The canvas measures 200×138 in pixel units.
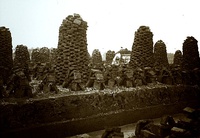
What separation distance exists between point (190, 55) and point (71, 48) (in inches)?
247

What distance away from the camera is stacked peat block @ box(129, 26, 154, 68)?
819 centimetres

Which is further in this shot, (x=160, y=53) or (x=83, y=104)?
(x=160, y=53)

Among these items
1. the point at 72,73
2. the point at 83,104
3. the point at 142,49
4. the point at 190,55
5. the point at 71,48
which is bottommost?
the point at 83,104

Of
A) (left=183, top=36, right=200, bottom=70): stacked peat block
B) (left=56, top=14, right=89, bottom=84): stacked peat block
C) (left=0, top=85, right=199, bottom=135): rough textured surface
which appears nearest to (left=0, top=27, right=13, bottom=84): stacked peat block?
(left=56, top=14, right=89, bottom=84): stacked peat block

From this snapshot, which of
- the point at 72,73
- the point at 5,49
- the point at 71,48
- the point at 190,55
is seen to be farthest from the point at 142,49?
the point at 5,49

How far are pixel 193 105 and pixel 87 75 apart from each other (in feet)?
11.5

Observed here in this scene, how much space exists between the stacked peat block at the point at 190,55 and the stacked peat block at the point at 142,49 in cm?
246

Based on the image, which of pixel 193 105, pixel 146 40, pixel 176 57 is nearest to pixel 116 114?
pixel 193 105

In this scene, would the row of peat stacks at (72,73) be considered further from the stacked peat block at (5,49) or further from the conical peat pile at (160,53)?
the conical peat pile at (160,53)

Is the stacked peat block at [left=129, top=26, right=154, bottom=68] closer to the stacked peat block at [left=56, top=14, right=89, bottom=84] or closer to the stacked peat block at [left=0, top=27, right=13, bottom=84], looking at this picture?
the stacked peat block at [left=56, top=14, right=89, bottom=84]

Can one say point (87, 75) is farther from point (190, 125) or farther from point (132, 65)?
point (190, 125)

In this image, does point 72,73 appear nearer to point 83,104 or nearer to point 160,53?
point 83,104

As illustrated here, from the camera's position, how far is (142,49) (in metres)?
8.22

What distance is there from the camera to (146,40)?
8.29 metres
